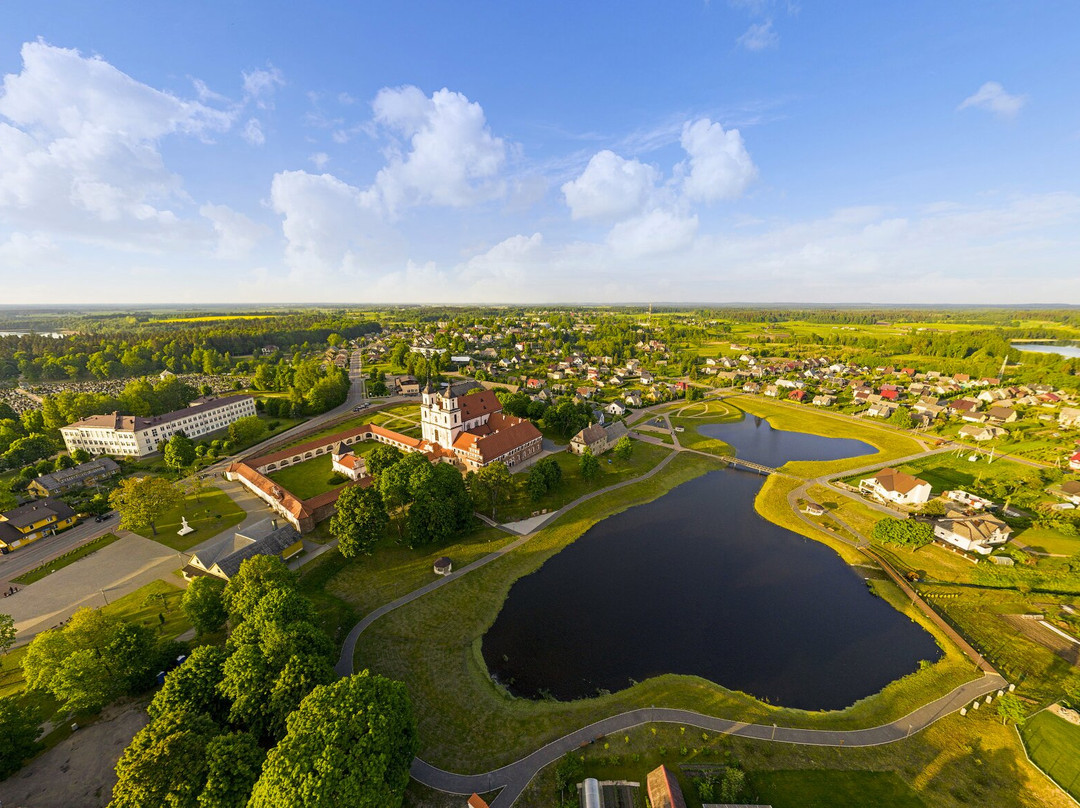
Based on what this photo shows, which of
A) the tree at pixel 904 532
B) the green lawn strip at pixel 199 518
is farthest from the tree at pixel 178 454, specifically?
the tree at pixel 904 532

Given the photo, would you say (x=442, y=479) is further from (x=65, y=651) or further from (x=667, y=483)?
(x=667, y=483)

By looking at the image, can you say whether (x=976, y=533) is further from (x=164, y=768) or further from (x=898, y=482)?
(x=164, y=768)

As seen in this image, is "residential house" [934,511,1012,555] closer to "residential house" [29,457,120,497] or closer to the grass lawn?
the grass lawn

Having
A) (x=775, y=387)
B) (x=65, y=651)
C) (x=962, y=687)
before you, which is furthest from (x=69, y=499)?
(x=775, y=387)

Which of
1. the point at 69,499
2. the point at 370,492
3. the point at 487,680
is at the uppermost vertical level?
the point at 370,492

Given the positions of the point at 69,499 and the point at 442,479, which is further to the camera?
the point at 69,499

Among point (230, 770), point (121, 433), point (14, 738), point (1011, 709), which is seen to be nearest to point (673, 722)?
point (1011, 709)
